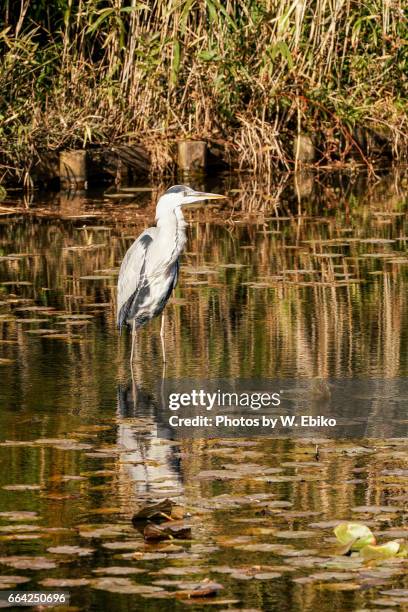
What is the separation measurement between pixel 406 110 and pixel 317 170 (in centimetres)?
127

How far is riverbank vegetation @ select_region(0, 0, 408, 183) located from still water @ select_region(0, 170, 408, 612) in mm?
2610

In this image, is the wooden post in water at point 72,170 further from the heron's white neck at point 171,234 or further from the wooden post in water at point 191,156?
the heron's white neck at point 171,234

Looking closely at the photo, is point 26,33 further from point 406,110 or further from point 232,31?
point 406,110

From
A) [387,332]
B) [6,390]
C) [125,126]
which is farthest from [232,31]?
[6,390]

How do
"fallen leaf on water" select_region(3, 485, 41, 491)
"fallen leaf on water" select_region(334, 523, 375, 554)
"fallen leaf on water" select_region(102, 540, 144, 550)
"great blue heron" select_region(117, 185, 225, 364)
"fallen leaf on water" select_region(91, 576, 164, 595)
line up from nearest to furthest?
"fallen leaf on water" select_region(91, 576, 164, 595) < "fallen leaf on water" select_region(334, 523, 375, 554) < "fallen leaf on water" select_region(102, 540, 144, 550) < "fallen leaf on water" select_region(3, 485, 41, 491) < "great blue heron" select_region(117, 185, 225, 364)

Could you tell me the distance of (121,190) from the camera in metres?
16.8

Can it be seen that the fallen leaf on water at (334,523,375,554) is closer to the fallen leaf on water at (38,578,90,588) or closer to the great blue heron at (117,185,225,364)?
the fallen leaf on water at (38,578,90,588)

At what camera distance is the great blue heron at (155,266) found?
8359mm

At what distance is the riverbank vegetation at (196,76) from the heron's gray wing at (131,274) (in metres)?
8.10

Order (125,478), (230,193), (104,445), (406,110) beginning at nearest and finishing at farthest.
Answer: (125,478)
(104,445)
(230,193)
(406,110)

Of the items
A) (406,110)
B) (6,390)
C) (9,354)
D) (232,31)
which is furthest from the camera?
(406,110)

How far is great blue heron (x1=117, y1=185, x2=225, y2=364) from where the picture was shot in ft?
27.4

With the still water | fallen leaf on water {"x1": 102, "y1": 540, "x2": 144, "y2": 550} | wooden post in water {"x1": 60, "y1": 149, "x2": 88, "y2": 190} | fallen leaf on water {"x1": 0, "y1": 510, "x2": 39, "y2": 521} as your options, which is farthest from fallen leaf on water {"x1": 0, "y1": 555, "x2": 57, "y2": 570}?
wooden post in water {"x1": 60, "y1": 149, "x2": 88, "y2": 190}

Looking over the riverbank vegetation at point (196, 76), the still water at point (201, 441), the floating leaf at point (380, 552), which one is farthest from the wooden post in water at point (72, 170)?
the floating leaf at point (380, 552)
